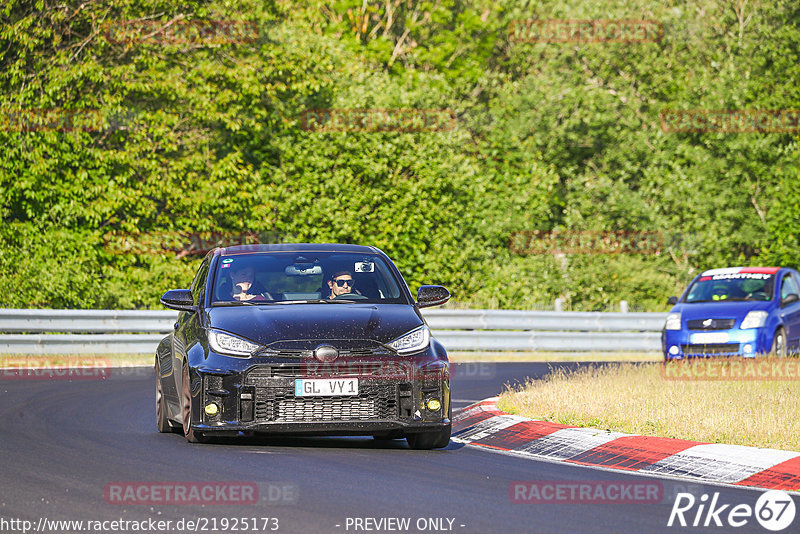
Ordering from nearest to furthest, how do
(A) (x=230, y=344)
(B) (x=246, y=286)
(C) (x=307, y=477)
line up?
(C) (x=307, y=477)
(A) (x=230, y=344)
(B) (x=246, y=286)

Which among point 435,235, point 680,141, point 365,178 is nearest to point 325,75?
point 365,178

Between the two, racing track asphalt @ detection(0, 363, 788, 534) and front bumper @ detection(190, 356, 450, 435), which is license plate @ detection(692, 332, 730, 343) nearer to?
racing track asphalt @ detection(0, 363, 788, 534)

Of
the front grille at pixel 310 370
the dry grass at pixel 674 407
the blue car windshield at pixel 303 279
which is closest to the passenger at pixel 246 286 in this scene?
the blue car windshield at pixel 303 279

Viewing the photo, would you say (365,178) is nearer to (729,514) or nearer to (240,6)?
(240,6)

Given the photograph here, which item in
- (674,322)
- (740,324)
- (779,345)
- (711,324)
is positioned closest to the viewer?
(740,324)

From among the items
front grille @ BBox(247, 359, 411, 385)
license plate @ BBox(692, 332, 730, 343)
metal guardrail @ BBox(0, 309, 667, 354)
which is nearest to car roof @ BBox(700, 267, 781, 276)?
license plate @ BBox(692, 332, 730, 343)

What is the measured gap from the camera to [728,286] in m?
22.0

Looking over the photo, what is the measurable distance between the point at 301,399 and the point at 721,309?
1185 cm

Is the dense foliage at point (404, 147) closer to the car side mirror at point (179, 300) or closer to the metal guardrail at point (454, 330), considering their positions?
the metal guardrail at point (454, 330)

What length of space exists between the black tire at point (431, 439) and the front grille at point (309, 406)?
2.14 ft

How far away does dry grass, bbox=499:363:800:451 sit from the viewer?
411 inches

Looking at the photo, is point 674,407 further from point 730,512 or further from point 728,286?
point 728,286

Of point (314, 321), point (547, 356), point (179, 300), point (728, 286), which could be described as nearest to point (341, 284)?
point (314, 321)

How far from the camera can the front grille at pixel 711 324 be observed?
19953 mm
